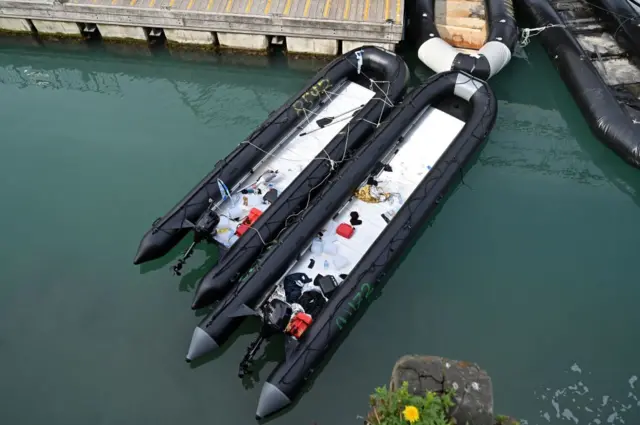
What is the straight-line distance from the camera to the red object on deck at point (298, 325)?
21.2 feet

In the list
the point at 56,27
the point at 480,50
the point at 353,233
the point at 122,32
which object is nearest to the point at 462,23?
the point at 480,50

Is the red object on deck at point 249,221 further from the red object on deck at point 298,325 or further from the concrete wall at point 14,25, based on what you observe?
the concrete wall at point 14,25

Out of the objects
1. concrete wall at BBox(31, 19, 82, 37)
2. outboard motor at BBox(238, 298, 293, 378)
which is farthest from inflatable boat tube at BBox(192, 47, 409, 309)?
concrete wall at BBox(31, 19, 82, 37)

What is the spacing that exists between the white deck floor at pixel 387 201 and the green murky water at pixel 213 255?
790 millimetres

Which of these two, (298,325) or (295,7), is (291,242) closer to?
(298,325)

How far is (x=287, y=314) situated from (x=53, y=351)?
3570mm

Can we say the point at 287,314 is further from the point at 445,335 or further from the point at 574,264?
the point at 574,264

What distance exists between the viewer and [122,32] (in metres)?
11.6

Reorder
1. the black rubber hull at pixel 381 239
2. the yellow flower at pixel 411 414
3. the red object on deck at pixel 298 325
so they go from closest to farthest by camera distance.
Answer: the yellow flower at pixel 411 414 → the black rubber hull at pixel 381 239 → the red object on deck at pixel 298 325

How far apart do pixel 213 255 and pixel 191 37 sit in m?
6.07

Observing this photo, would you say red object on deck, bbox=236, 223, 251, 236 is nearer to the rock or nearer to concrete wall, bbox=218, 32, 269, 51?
the rock

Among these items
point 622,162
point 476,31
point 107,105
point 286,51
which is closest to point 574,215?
point 622,162

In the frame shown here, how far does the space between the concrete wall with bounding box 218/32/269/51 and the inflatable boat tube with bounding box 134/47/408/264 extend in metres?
2.33

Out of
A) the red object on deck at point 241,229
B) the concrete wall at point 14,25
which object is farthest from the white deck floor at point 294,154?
the concrete wall at point 14,25
